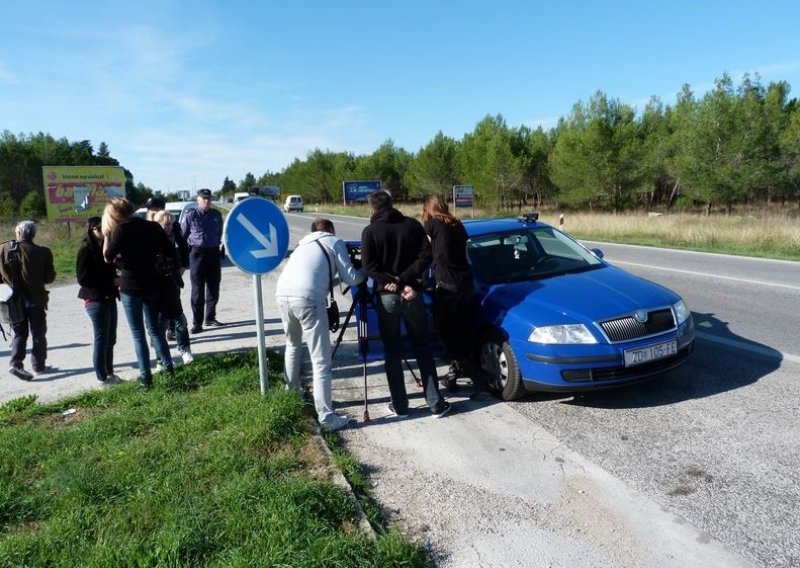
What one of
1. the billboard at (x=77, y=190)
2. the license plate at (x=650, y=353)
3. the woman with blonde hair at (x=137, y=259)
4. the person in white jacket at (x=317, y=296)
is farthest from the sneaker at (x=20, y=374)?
the billboard at (x=77, y=190)

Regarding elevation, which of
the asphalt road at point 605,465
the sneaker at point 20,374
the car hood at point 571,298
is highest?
the car hood at point 571,298

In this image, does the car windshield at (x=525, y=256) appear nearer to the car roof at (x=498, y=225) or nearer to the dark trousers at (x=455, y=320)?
the car roof at (x=498, y=225)

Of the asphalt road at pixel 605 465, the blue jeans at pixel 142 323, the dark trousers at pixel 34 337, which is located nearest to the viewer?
the asphalt road at pixel 605 465

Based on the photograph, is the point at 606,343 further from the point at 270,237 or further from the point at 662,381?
the point at 270,237

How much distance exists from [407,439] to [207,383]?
2.29 metres

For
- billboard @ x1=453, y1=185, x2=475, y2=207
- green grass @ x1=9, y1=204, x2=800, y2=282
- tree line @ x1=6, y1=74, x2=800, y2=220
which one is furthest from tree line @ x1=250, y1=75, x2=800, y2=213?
green grass @ x1=9, y1=204, x2=800, y2=282

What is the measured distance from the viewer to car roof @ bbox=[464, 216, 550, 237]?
5.98m

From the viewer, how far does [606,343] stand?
4371 mm

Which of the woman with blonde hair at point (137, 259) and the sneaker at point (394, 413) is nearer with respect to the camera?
the sneaker at point (394, 413)

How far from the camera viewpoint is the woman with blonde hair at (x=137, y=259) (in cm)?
509

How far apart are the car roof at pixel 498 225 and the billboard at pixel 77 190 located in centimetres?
2171

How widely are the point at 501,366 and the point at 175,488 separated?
2.79 metres

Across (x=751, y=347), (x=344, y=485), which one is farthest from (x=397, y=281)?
(x=751, y=347)

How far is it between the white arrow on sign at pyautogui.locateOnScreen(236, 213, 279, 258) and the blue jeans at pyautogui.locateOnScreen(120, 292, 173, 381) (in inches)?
52.1
